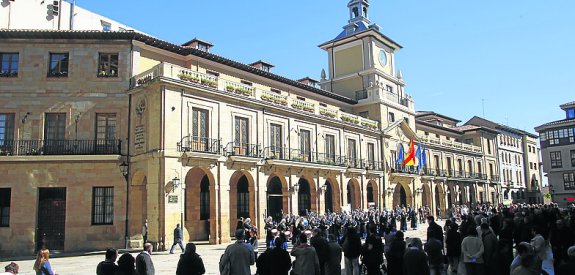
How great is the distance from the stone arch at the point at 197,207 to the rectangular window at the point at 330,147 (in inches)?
405

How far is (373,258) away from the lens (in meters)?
10.4

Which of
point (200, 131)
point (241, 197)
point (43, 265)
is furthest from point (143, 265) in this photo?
point (241, 197)

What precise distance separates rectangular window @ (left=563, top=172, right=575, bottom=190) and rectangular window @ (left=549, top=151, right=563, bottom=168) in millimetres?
1376

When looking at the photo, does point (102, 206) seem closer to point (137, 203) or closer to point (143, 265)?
point (137, 203)

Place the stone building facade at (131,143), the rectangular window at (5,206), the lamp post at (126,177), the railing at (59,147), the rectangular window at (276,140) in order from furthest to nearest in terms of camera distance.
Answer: the rectangular window at (276,140)
the lamp post at (126,177)
the railing at (59,147)
the stone building facade at (131,143)
the rectangular window at (5,206)

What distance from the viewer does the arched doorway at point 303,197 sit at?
3222 cm

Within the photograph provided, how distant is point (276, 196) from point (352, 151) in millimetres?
8608

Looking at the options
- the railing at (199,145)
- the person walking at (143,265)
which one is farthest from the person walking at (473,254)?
the railing at (199,145)

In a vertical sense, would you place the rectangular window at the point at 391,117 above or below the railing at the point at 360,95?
below

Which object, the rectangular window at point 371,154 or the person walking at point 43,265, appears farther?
the rectangular window at point 371,154

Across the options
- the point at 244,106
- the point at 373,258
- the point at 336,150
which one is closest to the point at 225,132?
the point at 244,106

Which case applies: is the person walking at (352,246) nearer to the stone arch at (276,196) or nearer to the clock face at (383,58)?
the stone arch at (276,196)

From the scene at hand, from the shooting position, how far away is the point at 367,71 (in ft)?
137

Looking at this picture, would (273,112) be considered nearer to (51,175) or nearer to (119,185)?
(119,185)
